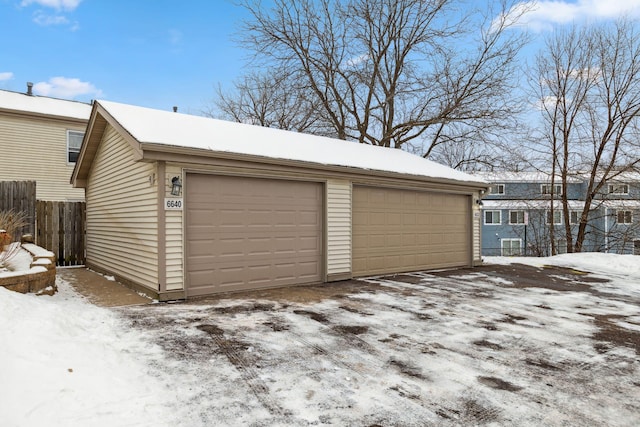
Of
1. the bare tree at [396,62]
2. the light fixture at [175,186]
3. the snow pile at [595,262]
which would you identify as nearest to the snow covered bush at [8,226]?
the light fixture at [175,186]

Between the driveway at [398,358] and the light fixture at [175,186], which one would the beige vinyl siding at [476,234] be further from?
the light fixture at [175,186]

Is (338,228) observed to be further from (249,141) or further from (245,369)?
(245,369)

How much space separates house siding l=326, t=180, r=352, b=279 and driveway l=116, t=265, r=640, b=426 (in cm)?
163

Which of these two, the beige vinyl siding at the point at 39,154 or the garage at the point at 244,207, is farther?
the beige vinyl siding at the point at 39,154

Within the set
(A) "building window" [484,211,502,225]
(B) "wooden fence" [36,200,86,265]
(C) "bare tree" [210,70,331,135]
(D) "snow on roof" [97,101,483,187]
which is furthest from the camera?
(A) "building window" [484,211,502,225]

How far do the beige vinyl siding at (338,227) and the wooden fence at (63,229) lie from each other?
7221 mm

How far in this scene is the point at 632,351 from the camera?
407cm

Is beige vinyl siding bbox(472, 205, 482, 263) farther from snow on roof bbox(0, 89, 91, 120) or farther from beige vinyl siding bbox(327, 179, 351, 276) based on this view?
snow on roof bbox(0, 89, 91, 120)

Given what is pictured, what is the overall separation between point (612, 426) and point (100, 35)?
19920 mm

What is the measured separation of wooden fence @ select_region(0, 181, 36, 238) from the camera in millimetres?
9648

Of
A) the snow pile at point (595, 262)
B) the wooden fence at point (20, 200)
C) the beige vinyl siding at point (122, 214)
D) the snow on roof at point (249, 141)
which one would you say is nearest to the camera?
the beige vinyl siding at point (122, 214)

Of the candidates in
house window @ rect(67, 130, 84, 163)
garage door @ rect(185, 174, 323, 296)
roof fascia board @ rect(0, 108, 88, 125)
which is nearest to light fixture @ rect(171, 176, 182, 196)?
garage door @ rect(185, 174, 323, 296)

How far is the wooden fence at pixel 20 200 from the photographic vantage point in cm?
965

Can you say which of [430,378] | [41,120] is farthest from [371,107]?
[430,378]
